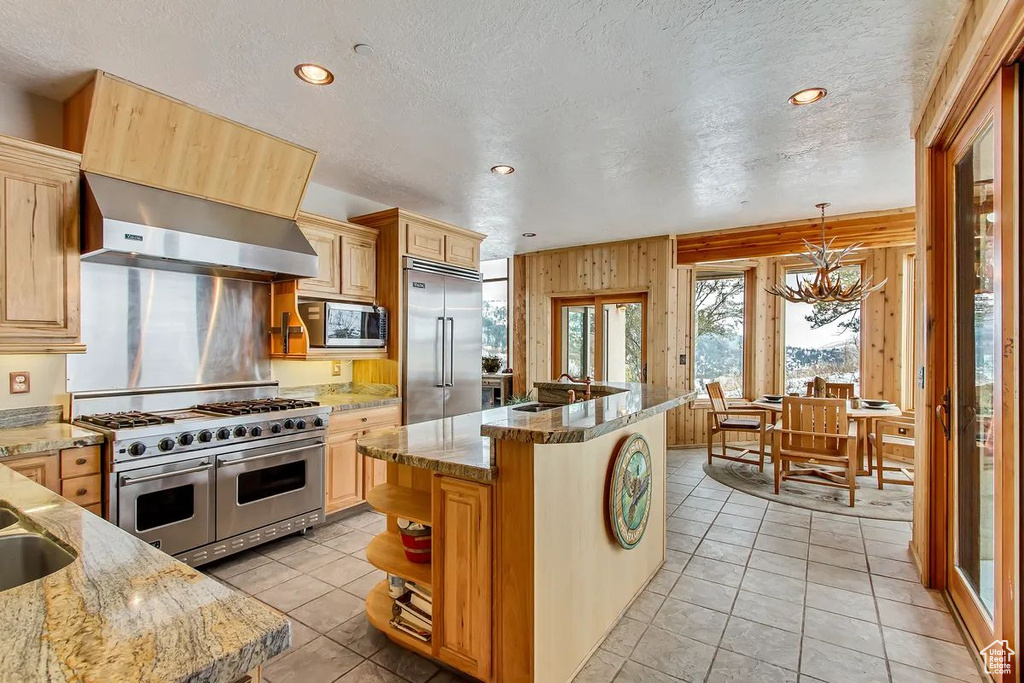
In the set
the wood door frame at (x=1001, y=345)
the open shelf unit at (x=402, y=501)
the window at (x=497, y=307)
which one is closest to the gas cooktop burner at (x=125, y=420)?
the open shelf unit at (x=402, y=501)

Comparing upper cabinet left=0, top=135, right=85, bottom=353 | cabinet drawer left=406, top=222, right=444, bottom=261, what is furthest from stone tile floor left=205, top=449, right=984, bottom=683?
cabinet drawer left=406, top=222, right=444, bottom=261

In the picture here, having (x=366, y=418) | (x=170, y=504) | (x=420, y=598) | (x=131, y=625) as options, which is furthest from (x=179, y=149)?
(x=131, y=625)

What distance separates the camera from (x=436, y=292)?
447 cm

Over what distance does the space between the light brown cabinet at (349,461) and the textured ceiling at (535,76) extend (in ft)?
6.21

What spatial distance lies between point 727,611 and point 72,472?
339 cm

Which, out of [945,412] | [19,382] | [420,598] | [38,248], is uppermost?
[38,248]

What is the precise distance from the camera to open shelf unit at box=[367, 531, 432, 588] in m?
2.03

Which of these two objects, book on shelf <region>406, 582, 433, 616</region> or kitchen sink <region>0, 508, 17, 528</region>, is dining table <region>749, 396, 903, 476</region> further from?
kitchen sink <region>0, 508, 17, 528</region>

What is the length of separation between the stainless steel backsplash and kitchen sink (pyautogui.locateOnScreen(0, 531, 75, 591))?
2.17m

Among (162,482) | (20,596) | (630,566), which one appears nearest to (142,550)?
(20,596)

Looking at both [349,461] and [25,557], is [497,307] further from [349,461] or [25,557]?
[25,557]

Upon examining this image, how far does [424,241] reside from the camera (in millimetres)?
4379

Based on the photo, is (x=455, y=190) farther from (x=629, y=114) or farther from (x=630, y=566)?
(x=630, y=566)

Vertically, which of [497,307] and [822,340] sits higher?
[497,307]
